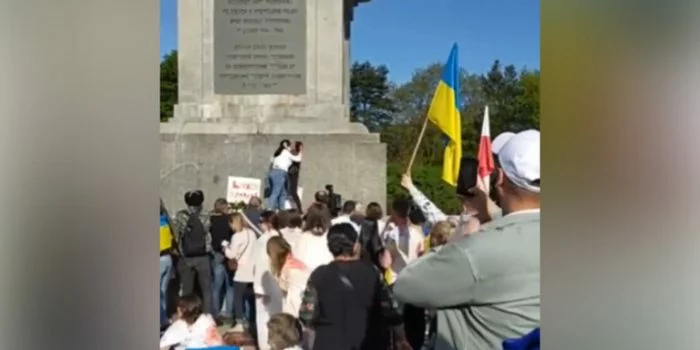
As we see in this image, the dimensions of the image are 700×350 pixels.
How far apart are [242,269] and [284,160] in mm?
748

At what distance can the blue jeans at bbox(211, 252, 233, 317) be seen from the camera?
3.19 m

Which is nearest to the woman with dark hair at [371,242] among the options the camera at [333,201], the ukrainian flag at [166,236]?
the camera at [333,201]

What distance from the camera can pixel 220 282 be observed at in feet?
10.6

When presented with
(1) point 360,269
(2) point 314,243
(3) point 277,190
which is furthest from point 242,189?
(1) point 360,269

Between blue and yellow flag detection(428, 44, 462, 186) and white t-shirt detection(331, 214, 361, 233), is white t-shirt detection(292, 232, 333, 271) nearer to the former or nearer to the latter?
white t-shirt detection(331, 214, 361, 233)

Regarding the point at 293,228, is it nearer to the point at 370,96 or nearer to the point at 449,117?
the point at 449,117

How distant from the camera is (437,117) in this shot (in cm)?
359

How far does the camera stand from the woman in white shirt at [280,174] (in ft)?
11.6

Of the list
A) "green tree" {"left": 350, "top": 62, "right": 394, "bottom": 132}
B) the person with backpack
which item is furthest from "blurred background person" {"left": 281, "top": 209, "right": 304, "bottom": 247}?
"green tree" {"left": 350, "top": 62, "right": 394, "bottom": 132}

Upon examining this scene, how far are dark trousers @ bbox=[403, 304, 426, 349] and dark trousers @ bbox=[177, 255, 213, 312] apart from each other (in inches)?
43.1
